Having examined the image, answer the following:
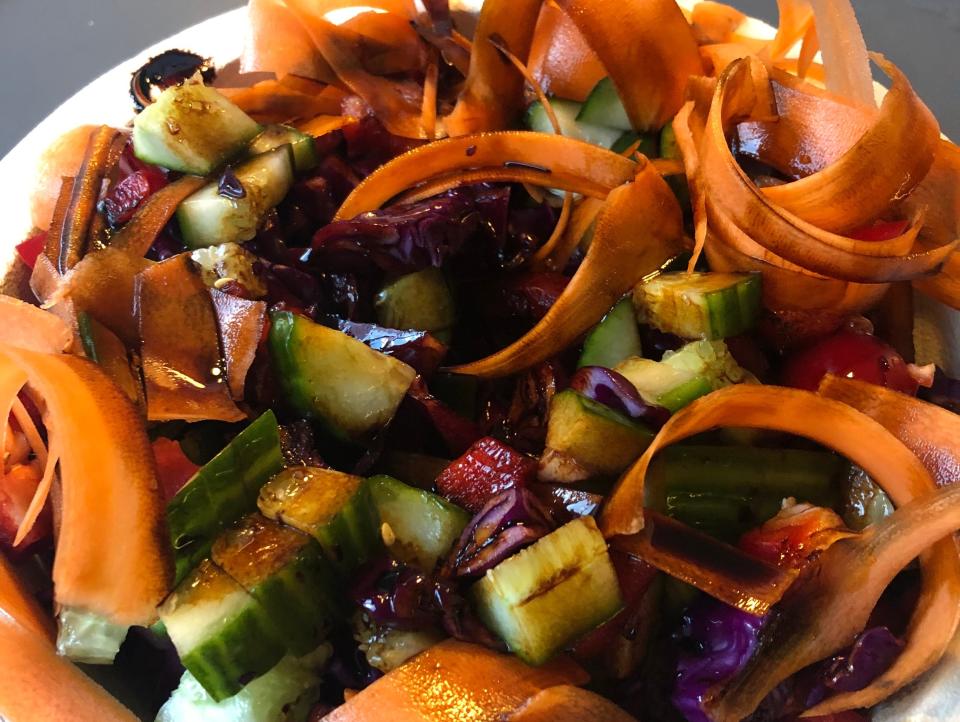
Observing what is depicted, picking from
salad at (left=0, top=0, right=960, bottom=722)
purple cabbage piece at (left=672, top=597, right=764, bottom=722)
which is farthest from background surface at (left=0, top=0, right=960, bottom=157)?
purple cabbage piece at (left=672, top=597, right=764, bottom=722)

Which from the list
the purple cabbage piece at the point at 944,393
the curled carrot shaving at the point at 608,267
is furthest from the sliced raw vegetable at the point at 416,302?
the purple cabbage piece at the point at 944,393

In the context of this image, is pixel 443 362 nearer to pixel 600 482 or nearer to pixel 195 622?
pixel 600 482

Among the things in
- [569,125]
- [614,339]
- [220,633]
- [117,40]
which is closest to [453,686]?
[220,633]

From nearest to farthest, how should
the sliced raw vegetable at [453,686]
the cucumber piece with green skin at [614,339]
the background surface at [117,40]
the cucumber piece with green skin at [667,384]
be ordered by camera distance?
the sliced raw vegetable at [453,686]
the cucumber piece with green skin at [667,384]
the cucumber piece with green skin at [614,339]
the background surface at [117,40]

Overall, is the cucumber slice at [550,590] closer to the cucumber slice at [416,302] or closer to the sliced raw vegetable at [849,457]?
the sliced raw vegetable at [849,457]

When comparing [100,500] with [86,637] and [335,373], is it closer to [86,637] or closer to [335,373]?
[86,637]

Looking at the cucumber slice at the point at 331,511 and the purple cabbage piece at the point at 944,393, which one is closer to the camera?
the cucumber slice at the point at 331,511

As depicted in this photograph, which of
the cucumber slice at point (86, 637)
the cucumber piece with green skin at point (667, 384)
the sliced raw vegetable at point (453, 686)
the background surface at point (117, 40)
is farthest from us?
the background surface at point (117, 40)
